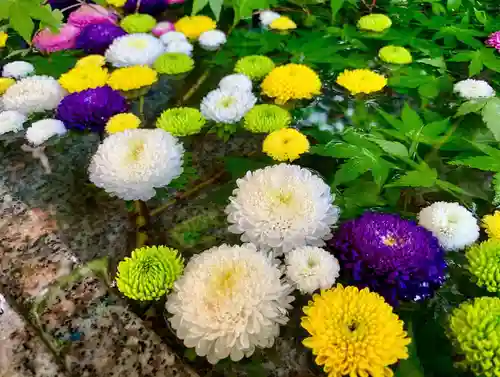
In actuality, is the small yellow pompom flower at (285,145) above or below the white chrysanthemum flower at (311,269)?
below

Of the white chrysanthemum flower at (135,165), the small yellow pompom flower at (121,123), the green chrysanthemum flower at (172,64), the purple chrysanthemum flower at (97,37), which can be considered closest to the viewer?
the white chrysanthemum flower at (135,165)

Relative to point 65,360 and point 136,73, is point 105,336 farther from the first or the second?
point 136,73

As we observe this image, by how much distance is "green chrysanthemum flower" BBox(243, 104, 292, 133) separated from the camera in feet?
3.02

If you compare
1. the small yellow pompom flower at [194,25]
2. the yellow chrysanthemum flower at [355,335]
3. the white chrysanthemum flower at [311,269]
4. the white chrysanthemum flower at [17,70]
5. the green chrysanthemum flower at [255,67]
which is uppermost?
the yellow chrysanthemum flower at [355,335]

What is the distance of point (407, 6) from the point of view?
139 cm

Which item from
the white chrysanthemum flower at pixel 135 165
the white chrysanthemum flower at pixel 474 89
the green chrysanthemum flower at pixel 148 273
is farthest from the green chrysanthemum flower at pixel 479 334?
the white chrysanthemum flower at pixel 474 89

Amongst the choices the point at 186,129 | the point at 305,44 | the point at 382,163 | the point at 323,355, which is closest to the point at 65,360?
the point at 323,355

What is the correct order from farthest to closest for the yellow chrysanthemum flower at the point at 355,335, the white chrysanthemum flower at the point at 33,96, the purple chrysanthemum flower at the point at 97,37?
the purple chrysanthemum flower at the point at 97,37, the white chrysanthemum flower at the point at 33,96, the yellow chrysanthemum flower at the point at 355,335

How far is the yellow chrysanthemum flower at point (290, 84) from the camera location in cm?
100

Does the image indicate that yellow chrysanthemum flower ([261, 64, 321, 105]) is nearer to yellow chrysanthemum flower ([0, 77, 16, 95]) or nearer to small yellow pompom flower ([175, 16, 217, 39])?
small yellow pompom flower ([175, 16, 217, 39])

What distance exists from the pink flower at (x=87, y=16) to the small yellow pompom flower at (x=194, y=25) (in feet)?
0.61

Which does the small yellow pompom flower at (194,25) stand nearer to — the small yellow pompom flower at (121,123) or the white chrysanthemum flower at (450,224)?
the small yellow pompom flower at (121,123)

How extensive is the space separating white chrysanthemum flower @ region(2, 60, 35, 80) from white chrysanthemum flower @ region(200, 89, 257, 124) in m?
0.45

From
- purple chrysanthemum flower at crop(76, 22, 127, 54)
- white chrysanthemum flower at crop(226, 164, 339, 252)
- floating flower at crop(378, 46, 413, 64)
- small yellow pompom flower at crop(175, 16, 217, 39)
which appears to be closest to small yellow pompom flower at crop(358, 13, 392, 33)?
floating flower at crop(378, 46, 413, 64)
